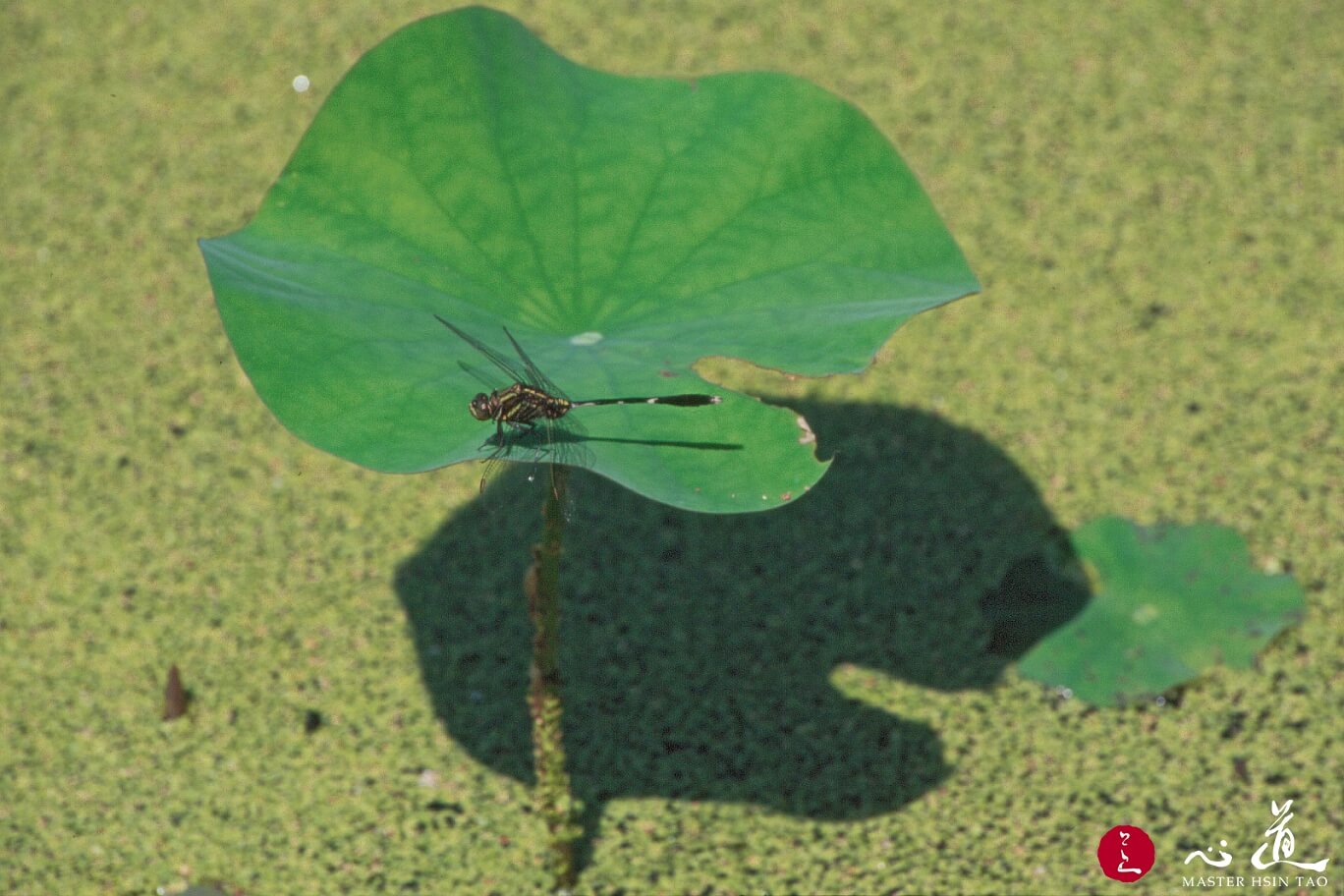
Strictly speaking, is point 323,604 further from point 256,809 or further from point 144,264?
point 144,264

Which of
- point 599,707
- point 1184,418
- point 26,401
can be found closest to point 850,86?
point 1184,418

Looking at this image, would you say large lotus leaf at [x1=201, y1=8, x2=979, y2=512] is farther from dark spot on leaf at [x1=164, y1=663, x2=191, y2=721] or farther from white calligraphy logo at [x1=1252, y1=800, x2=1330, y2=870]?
white calligraphy logo at [x1=1252, y1=800, x2=1330, y2=870]

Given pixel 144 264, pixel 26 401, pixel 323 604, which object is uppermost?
pixel 144 264

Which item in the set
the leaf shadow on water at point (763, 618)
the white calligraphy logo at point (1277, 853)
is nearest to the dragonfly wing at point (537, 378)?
the leaf shadow on water at point (763, 618)

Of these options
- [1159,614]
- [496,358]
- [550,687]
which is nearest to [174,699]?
[550,687]

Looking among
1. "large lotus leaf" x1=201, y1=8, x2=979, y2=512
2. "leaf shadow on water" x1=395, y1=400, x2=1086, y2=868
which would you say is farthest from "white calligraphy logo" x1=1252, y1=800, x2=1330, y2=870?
"large lotus leaf" x1=201, y1=8, x2=979, y2=512

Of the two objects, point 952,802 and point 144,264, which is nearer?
point 952,802
